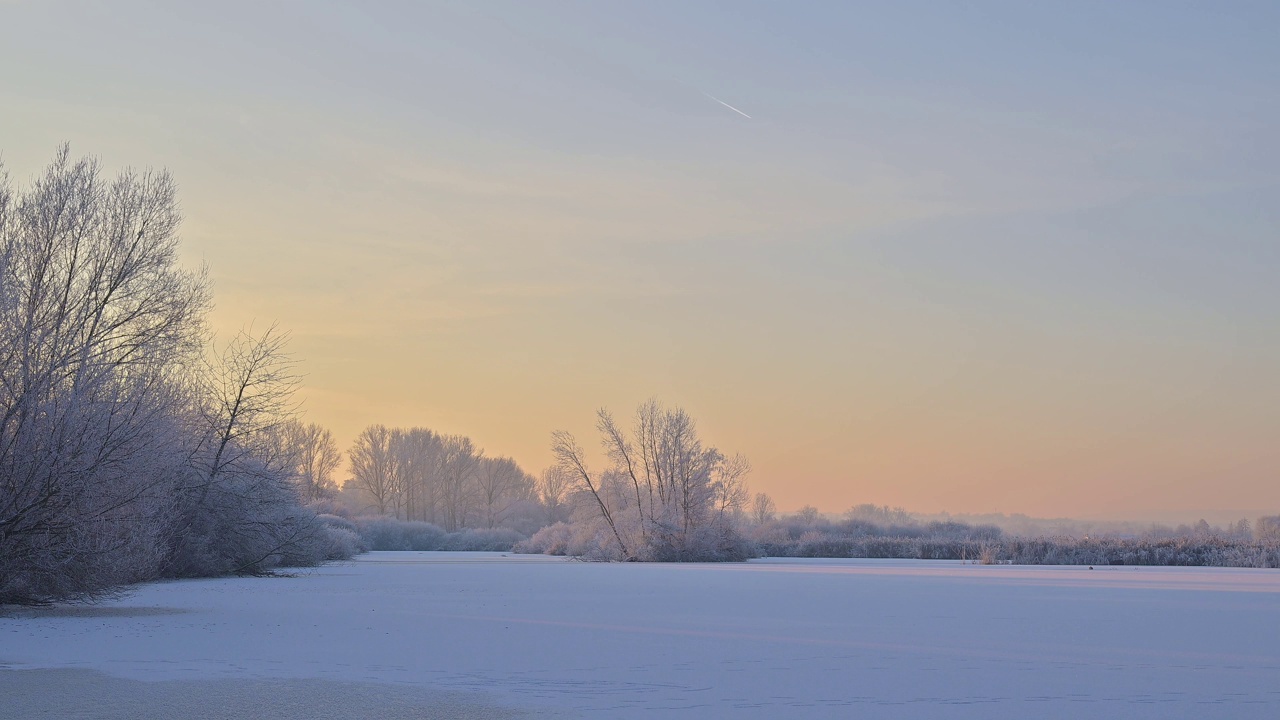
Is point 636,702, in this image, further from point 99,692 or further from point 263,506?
point 263,506

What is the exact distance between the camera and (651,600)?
44.9 ft

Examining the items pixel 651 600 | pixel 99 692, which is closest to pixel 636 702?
pixel 99 692

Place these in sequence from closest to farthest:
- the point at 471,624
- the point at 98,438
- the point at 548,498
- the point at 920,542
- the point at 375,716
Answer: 1. the point at 375,716
2. the point at 471,624
3. the point at 98,438
4. the point at 920,542
5. the point at 548,498

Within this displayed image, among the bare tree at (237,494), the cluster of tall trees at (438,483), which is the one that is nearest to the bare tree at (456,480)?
the cluster of tall trees at (438,483)

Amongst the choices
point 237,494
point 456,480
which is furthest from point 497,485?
point 237,494

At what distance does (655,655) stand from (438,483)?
65145 millimetres

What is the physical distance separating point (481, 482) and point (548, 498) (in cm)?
561

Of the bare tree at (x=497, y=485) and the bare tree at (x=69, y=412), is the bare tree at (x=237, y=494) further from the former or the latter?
the bare tree at (x=497, y=485)

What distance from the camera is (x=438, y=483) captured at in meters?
71.2

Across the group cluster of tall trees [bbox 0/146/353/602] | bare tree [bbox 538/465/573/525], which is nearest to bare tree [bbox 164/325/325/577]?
cluster of tall trees [bbox 0/146/353/602]

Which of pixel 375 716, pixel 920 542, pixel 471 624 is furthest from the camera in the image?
pixel 920 542

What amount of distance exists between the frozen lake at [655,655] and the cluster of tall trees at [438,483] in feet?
176

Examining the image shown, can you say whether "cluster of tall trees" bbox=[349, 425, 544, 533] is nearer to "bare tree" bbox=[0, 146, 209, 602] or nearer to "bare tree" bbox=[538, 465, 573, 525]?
"bare tree" bbox=[538, 465, 573, 525]

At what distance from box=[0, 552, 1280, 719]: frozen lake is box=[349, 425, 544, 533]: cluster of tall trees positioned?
5355cm
